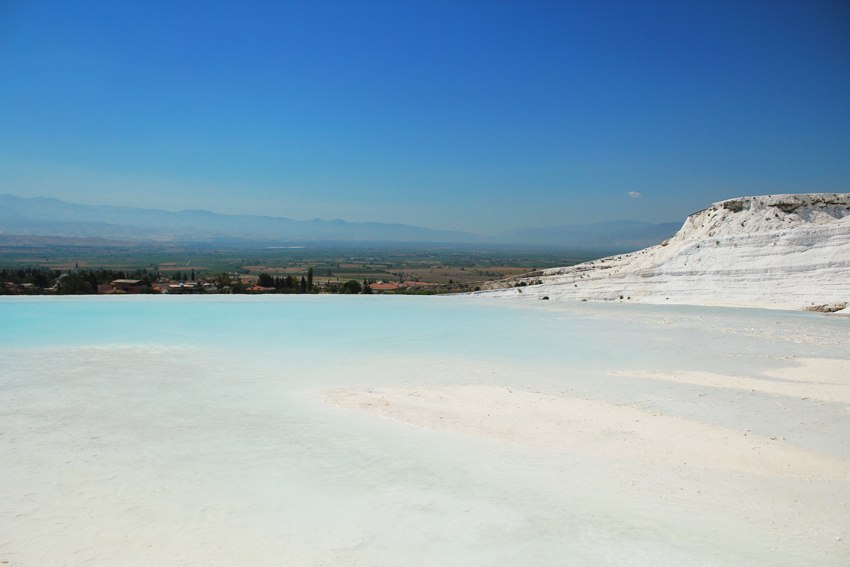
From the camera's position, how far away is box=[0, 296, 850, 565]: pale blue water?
3.45 meters

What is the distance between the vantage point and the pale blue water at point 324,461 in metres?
3.45

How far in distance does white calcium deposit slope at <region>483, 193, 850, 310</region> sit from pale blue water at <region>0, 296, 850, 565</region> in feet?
26.2

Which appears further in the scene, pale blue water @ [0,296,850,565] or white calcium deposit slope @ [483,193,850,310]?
white calcium deposit slope @ [483,193,850,310]

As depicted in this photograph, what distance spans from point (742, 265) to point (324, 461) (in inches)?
741

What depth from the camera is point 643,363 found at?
29.2 feet

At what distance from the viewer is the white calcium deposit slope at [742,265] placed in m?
17.7

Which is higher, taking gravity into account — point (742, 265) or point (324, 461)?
point (742, 265)

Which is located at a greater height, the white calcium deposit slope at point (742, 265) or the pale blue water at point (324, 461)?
the white calcium deposit slope at point (742, 265)

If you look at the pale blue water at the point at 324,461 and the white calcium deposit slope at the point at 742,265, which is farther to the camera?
the white calcium deposit slope at the point at 742,265

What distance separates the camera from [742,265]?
1952cm

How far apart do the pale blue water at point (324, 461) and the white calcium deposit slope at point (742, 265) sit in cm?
799

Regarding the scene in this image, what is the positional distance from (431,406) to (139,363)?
4.74 metres

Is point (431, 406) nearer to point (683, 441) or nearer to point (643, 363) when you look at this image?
point (683, 441)

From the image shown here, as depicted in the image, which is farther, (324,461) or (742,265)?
(742,265)
